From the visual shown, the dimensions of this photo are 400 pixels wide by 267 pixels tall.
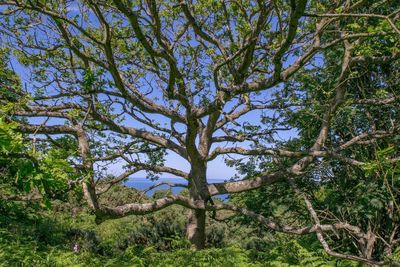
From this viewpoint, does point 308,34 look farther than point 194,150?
No

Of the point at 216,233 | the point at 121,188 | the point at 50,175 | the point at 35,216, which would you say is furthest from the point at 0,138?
the point at 121,188

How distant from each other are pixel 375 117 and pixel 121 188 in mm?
14533

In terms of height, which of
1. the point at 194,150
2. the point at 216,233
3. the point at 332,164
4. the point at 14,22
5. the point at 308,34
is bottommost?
the point at 216,233

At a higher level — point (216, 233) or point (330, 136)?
point (330, 136)

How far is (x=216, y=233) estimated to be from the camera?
14.8 m

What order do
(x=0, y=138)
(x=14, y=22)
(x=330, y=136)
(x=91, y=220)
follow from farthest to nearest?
1. (x=91, y=220)
2. (x=330, y=136)
3. (x=14, y=22)
4. (x=0, y=138)

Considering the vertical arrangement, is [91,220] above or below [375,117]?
below

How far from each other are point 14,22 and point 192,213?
7.34m

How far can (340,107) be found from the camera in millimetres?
9281

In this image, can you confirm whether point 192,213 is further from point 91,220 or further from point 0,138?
point 0,138

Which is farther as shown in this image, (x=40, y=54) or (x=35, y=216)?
(x=35, y=216)

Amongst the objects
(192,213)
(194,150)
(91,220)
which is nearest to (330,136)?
(194,150)

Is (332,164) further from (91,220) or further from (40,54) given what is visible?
(91,220)

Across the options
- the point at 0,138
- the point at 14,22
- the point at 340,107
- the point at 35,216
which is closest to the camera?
the point at 0,138
